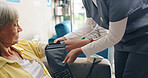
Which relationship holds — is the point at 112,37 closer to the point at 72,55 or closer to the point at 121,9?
the point at 121,9

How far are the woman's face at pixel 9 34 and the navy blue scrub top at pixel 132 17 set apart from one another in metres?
0.64

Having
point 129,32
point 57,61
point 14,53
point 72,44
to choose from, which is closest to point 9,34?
point 14,53

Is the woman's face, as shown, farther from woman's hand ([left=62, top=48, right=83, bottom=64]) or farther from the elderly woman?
woman's hand ([left=62, top=48, right=83, bottom=64])

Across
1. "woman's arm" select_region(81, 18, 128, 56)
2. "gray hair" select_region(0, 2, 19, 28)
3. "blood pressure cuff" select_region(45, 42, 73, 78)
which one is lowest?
"blood pressure cuff" select_region(45, 42, 73, 78)

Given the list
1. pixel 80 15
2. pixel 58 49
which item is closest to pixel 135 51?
pixel 58 49

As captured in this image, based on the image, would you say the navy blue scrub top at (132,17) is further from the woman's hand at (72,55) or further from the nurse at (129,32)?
the woman's hand at (72,55)

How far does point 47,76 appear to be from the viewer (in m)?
1.12

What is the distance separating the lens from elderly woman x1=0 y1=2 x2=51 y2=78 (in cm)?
83

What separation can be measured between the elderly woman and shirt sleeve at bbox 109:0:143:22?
2.10 feet

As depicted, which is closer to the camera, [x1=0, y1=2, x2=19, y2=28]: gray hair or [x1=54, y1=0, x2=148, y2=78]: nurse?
[x1=0, y1=2, x2=19, y2=28]: gray hair

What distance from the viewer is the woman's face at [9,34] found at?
0.86 metres

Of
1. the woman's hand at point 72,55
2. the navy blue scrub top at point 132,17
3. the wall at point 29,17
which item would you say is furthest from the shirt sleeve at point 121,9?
the wall at point 29,17

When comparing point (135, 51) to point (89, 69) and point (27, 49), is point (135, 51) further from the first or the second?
point (27, 49)

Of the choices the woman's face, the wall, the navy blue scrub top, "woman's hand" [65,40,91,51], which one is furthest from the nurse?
the wall
